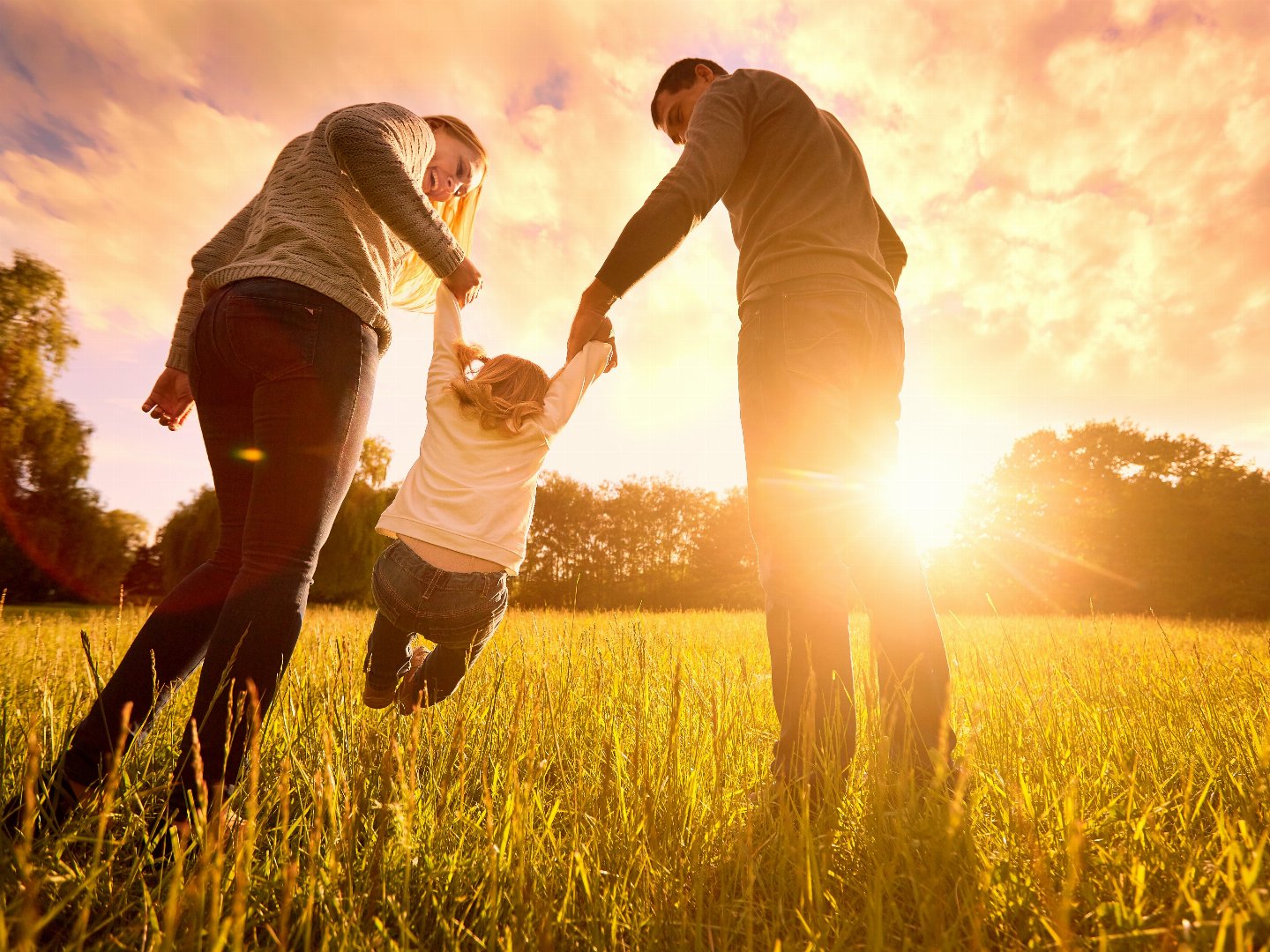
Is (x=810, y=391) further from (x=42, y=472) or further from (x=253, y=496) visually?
(x=42, y=472)

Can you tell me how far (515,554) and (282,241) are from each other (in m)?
Result: 1.32

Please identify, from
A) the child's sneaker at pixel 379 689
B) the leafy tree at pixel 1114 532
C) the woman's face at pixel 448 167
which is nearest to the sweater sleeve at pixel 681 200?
the woman's face at pixel 448 167

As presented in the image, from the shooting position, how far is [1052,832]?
1388 millimetres

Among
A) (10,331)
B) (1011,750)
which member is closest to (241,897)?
(1011,750)

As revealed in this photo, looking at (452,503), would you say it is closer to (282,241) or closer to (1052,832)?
(282,241)

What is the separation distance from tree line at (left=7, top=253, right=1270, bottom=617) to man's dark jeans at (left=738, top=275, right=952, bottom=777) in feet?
34.7

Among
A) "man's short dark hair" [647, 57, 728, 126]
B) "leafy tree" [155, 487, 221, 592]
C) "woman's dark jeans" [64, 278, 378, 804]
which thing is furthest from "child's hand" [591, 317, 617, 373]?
"leafy tree" [155, 487, 221, 592]

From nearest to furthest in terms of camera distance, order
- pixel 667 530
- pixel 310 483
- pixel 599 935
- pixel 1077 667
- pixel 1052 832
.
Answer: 1. pixel 599 935
2. pixel 1052 832
3. pixel 310 483
4. pixel 1077 667
5. pixel 667 530

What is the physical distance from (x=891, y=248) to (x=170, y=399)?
2965mm

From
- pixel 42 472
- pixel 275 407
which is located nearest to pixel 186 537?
pixel 42 472

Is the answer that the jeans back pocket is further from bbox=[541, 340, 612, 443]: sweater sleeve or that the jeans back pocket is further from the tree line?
the tree line

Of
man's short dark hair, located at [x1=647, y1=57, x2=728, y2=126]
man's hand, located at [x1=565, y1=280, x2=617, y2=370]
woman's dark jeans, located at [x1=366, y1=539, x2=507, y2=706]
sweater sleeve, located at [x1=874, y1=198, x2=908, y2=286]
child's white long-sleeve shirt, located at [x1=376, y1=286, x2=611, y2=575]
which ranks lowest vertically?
woman's dark jeans, located at [x1=366, y1=539, x2=507, y2=706]

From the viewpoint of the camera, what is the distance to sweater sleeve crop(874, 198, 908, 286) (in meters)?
2.52

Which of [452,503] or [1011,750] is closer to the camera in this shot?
[1011,750]
